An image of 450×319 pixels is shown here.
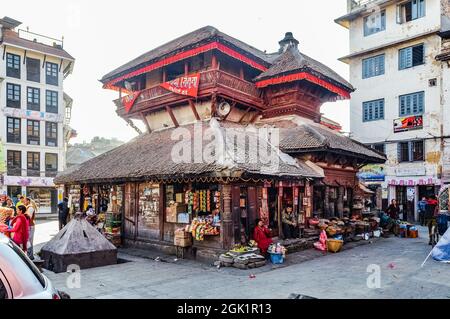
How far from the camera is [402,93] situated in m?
27.4

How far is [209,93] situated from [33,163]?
2767 cm

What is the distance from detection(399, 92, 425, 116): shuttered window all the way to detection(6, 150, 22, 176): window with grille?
34074 mm

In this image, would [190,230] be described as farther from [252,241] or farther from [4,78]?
[4,78]

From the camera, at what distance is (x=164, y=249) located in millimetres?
13773

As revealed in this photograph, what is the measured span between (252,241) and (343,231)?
585 centimetres

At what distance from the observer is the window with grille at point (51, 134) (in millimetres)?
37844

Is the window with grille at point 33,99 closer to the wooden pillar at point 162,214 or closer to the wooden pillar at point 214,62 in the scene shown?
the wooden pillar at point 214,62

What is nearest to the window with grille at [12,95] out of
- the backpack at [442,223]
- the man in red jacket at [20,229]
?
the man in red jacket at [20,229]

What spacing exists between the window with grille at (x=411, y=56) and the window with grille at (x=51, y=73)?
109ft

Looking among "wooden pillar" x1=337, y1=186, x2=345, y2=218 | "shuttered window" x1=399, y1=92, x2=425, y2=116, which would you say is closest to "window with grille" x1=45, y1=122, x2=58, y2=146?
"wooden pillar" x1=337, y1=186, x2=345, y2=218

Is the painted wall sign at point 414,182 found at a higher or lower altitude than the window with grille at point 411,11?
lower

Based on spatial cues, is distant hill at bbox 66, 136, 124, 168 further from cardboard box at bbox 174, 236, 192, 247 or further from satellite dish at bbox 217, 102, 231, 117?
cardboard box at bbox 174, 236, 192, 247

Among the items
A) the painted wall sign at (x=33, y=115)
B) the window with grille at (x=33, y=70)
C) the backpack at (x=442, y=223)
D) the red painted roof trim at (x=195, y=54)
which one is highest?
the window with grille at (x=33, y=70)
